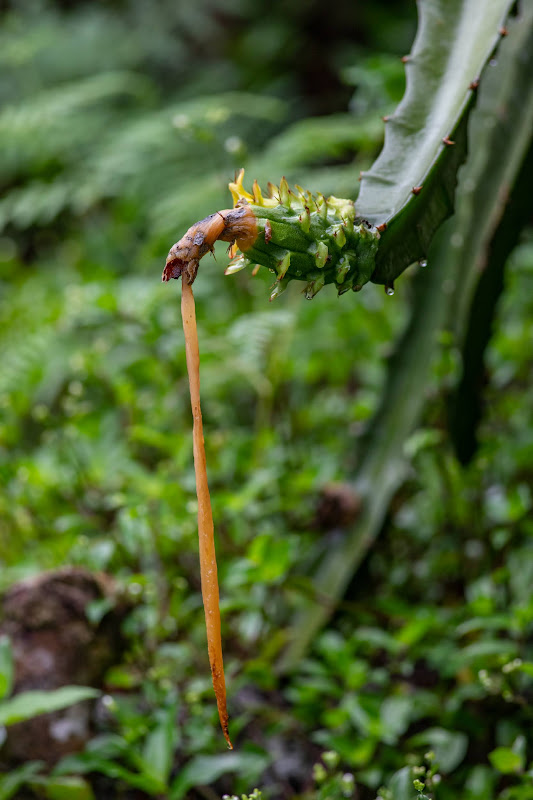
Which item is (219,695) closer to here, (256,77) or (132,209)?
(132,209)

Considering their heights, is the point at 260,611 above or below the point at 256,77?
below

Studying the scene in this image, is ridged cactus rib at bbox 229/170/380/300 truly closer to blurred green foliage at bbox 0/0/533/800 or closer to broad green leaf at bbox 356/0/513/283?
broad green leaf at bbox 356/0/513/283

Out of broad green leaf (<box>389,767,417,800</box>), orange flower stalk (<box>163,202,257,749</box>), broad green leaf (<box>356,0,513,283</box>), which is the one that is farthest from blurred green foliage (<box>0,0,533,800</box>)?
broad green leaf (<box>356,0,513,283</box>)

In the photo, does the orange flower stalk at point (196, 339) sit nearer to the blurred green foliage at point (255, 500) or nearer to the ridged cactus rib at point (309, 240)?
the ridged cactus rib at point (309, 240)

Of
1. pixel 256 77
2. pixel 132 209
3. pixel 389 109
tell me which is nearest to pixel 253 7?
pixel 256 77

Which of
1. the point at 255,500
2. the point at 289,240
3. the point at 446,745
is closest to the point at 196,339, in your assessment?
the point at 289,240
